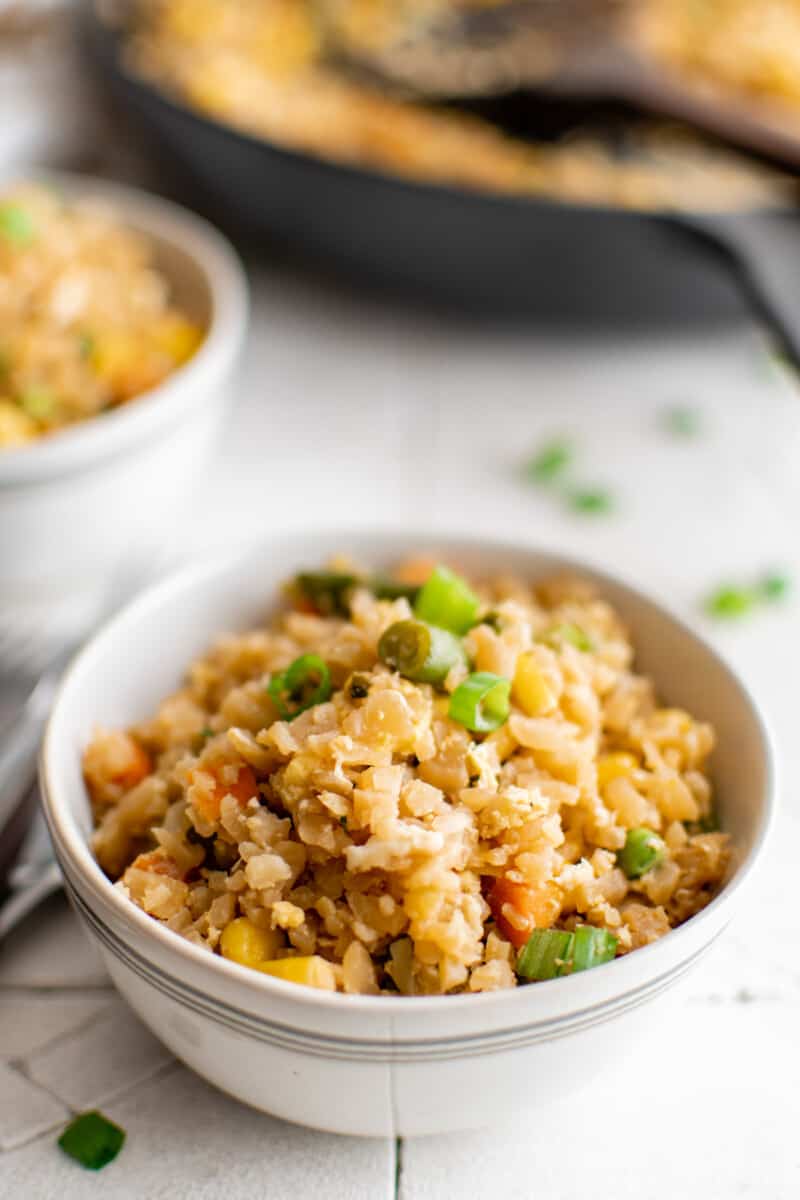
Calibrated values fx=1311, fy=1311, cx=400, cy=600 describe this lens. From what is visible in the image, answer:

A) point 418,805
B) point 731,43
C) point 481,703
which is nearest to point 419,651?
point 481,703

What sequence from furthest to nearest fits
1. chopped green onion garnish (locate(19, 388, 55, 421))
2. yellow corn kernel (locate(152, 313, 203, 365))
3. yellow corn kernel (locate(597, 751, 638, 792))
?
yellow corn kernel (locate(152, 313, 203, 365)), chopped green onion garnish (locate(19, 388, 55, 421)), yellow corn kernel (locate(597, 751, 638, 792))

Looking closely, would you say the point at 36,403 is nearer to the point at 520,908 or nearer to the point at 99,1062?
the point at 99,1062

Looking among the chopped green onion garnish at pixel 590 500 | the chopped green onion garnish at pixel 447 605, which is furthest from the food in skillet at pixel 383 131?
the chopped green onion garnish at pixel 447 605

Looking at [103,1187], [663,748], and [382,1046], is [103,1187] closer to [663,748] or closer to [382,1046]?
[382,1046]

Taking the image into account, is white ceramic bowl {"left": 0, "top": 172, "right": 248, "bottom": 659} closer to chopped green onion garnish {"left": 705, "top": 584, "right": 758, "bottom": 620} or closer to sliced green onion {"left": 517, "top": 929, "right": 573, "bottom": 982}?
chopped green onion garnish {"left": 705, "top": 584, "right": 758, "bottom": 620}

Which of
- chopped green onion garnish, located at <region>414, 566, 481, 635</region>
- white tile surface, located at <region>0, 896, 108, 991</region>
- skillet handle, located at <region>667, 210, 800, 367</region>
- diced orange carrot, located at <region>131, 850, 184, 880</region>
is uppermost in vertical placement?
skillet handle, located at <region>667, 210, 800, 367</region>

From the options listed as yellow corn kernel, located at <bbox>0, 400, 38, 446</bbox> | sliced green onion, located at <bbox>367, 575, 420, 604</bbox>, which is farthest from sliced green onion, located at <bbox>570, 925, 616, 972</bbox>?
yellow corn kernel, located at <bbox>0, 400, 38, 446</bbox>

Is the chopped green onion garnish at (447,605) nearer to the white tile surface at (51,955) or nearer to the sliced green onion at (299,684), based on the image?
the sliced green onion at (299,684)
